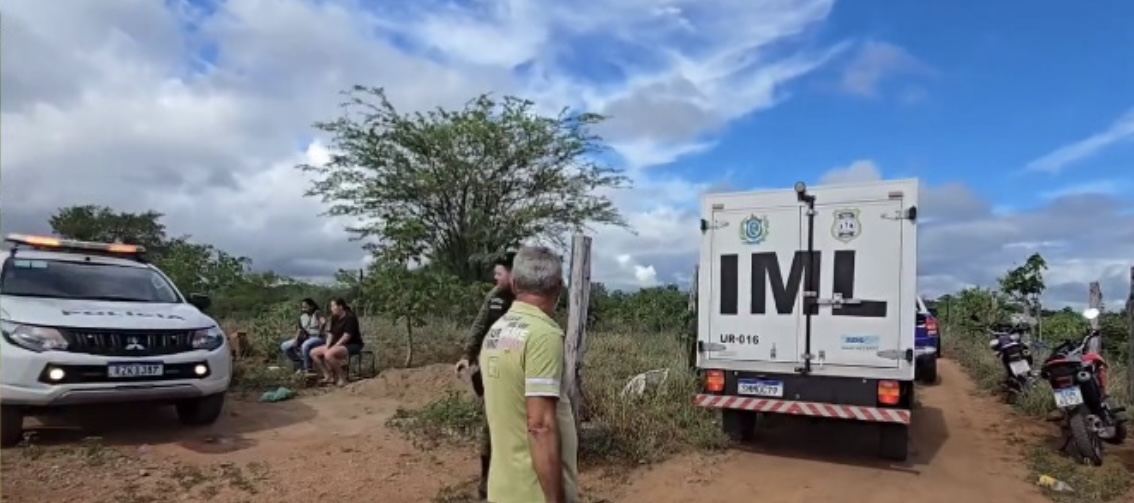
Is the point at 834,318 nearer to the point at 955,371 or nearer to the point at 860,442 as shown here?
the point at 860,442

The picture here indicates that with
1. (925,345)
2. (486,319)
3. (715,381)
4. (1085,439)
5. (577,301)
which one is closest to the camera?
(486,319)

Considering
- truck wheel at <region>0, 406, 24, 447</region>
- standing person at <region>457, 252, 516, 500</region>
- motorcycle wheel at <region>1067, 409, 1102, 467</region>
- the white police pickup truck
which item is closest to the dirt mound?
the white police pickup truck

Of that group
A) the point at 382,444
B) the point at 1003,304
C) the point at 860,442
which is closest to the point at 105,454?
the point at 382,444

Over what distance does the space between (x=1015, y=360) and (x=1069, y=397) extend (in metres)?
3.01

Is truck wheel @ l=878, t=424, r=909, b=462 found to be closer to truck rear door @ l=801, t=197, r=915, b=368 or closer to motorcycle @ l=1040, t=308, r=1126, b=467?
truck rear door @ l=801, t=197, r=915, b=368

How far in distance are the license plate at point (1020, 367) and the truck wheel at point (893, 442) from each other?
339 centimetres

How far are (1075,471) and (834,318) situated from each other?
233 cm

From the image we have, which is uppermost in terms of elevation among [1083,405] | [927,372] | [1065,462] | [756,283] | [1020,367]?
[756,283]

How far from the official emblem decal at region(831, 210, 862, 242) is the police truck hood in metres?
5.54

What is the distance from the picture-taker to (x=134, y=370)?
6277 millimetres

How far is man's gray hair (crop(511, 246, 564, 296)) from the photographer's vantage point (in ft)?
9.09

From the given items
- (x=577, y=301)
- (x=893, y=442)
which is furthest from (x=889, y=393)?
(x=577, y=301)

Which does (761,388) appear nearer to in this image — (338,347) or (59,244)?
(338,347)

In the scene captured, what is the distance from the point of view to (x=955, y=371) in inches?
561
